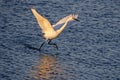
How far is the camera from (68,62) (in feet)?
83.9

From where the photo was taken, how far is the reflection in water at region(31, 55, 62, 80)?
23641 millimetres

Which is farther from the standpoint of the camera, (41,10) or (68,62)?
(41,10)

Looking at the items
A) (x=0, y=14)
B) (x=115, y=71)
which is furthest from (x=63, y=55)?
(x=0, y=14)

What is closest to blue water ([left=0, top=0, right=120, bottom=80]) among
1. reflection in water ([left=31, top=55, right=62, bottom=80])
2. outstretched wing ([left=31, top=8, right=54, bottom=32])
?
reflection in water ([left=31, top=55, right=62, bottom=80])

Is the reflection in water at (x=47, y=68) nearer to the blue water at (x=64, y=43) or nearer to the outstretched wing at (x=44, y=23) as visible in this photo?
the blue water at (x=64, y=43)

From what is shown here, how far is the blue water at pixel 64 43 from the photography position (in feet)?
79.4

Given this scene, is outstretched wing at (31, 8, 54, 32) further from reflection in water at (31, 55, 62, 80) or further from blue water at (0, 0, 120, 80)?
reflection in water at (31, 55, 62, 80)

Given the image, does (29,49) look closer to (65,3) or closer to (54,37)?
(54,37)

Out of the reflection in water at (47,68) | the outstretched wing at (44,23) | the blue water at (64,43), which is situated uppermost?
the outstretched wing at (44,23)

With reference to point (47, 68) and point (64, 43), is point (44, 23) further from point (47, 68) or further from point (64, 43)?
point (47, 68)

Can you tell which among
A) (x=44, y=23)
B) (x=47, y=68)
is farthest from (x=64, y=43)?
(x=47, y=68)

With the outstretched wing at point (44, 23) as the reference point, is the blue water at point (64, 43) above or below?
below

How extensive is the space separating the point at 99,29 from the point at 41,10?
440 cm

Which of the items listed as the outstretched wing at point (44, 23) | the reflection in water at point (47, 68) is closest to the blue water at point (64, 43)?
the reflection in water at point (47, 68)
